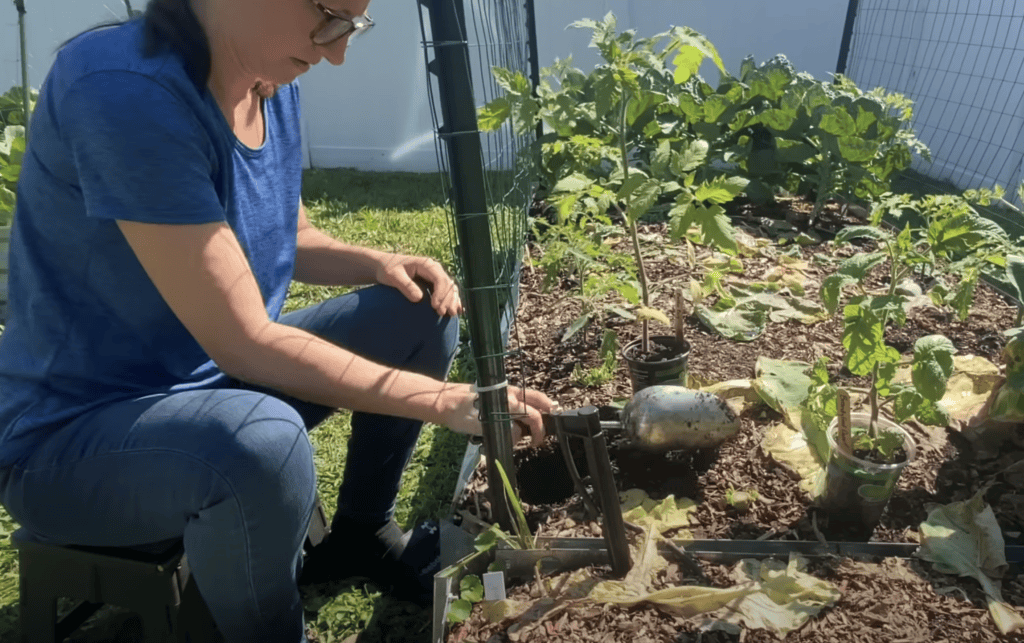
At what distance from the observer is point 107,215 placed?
4.02 feet

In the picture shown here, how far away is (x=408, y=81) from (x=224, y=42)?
14.4 feet

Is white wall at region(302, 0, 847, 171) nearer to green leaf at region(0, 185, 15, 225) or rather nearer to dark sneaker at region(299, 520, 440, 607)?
green leaf at region(0, 185, 15, 225)

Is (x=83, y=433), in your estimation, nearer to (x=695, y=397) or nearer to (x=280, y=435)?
(x=280, y=435)

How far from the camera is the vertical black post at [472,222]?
1.29 m

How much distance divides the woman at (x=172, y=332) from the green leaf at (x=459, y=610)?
0.97ft

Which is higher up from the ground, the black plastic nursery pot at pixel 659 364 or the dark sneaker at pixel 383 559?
the black plastic nursery pot at pixel 659 364

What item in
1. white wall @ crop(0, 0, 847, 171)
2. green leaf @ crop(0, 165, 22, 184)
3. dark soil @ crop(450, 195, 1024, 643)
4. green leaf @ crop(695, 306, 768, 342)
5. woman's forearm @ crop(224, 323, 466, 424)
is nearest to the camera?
woman's forearm @ crop(224, 323, 466, 424)

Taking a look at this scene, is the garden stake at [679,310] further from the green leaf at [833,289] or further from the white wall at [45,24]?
the white wall at [45,24]

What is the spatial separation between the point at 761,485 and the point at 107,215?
149 cm

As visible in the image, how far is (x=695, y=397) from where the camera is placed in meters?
1.88

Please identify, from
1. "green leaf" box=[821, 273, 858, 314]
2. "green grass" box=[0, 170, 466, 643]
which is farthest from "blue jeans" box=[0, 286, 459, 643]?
"green leaf" box=[821, 273, 858, 314]

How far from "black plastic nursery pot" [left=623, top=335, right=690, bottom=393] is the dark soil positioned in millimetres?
145

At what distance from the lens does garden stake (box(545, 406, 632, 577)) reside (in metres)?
1.36

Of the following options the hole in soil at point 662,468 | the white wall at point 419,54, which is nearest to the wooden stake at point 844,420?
the hole in soil at point 662,468
